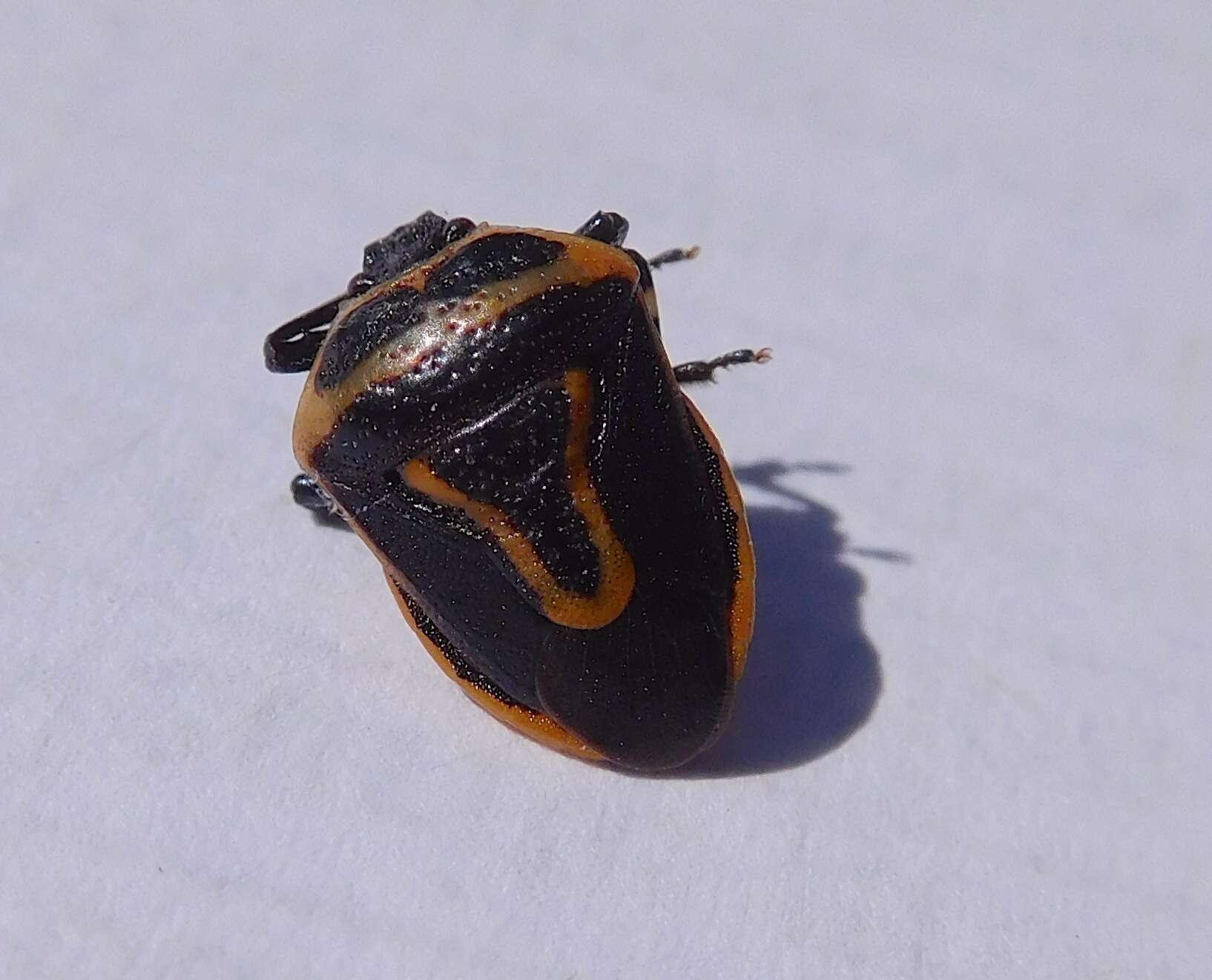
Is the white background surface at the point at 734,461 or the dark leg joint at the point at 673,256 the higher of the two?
the dark leg joint at the point at 673,256

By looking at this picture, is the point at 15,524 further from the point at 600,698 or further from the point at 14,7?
the point at 14,7

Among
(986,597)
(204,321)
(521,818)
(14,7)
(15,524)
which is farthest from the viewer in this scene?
(14,7)

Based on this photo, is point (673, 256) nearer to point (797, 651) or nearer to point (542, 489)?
point (542, 489)

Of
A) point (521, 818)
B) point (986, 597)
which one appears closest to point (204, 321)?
point (521, 818)

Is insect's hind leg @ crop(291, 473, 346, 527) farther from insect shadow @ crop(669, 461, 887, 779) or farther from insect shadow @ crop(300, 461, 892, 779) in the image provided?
insect shadow @ crop(669, 461, 887, 779)

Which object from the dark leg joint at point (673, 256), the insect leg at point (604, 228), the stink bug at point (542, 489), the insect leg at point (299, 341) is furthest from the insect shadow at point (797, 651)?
the insect leg at point (604, 228)

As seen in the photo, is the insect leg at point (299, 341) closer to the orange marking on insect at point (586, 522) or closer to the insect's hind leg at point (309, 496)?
the insect's hind leg at point (309, 496)
